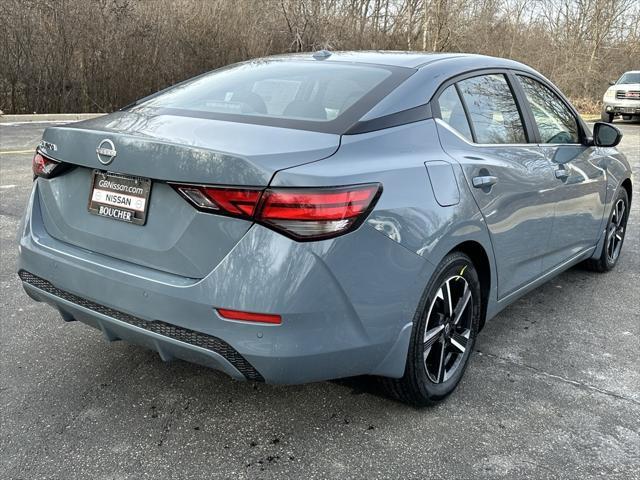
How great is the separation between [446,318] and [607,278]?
2.64 metres

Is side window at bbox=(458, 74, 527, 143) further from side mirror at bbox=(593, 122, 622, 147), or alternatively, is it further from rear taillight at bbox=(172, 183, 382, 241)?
rear taillight at bbox=(172, 183, 382, 241)

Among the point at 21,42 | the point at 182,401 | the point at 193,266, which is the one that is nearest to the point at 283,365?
the point at 193,266

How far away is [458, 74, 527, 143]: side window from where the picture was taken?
3123mm

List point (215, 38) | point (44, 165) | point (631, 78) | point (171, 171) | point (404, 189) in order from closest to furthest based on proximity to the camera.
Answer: point (171, 171)
point (404, 189)
point (44, 165)
point (215, 38)
point (631, 78)

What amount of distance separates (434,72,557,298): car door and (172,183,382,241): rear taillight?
0.79 m

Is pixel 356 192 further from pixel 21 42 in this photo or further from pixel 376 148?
pixel 21 42

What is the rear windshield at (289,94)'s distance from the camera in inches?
103

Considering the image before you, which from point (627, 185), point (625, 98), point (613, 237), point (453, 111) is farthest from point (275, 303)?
point (625, 98)

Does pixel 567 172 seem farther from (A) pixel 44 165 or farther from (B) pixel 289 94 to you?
(A) pixel 44 165

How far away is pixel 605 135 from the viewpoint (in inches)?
164

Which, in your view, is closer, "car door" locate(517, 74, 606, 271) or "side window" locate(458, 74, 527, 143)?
"side window" locate(458, 74, 527, 143)

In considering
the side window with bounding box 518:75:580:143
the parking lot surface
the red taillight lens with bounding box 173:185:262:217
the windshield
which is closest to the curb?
the parking lot surface

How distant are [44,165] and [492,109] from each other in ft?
7.32

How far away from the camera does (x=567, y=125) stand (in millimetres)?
4062
